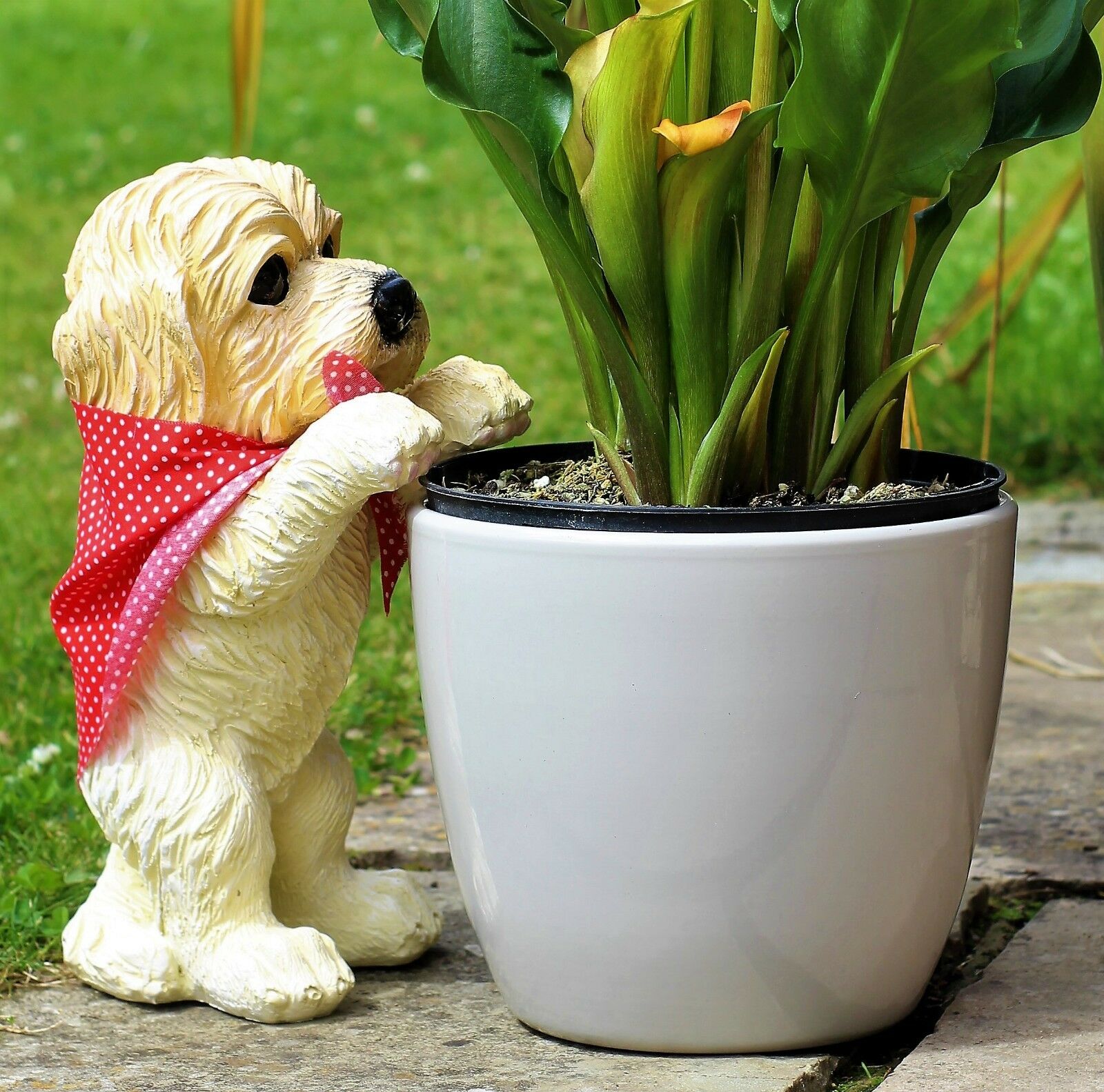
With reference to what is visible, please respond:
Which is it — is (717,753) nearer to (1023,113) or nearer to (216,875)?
(216,875)

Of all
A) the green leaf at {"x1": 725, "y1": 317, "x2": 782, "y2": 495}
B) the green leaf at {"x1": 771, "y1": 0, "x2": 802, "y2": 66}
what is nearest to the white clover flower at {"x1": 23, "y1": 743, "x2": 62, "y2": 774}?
the green leaf at {"x1": 725, "y1": 317, "x2": 782, "y2": 495}

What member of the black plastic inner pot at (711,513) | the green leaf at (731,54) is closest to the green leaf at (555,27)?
the green leaf at (731,54)

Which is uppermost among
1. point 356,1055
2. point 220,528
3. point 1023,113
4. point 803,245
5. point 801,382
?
point 1023,113

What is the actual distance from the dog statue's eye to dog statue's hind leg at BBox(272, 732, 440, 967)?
1.36 feet

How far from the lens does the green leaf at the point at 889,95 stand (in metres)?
1.07

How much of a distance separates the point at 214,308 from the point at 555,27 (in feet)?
1.15

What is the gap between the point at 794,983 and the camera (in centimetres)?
124

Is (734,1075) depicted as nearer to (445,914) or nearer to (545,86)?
(445,914)

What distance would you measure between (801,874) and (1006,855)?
0.59m

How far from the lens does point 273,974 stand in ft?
4.36

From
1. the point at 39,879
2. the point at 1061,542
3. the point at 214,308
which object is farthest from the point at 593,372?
the point at 1061,542

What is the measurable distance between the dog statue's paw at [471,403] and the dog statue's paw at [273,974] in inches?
17.5

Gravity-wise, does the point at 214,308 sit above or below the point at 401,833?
above

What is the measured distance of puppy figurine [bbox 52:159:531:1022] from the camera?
4.16ft
